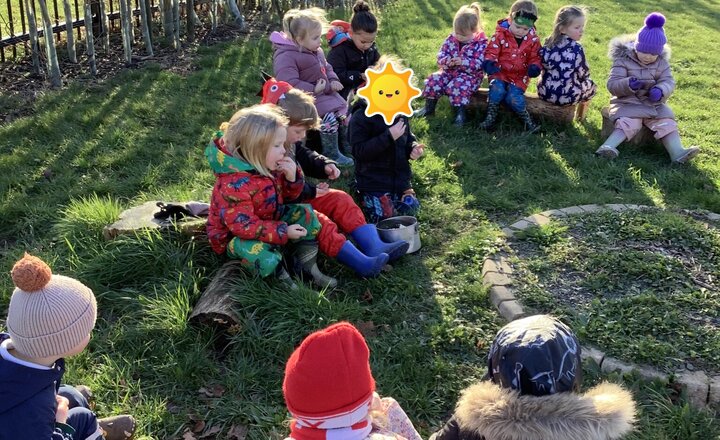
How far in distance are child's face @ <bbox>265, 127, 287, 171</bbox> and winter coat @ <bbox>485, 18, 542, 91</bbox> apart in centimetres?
358

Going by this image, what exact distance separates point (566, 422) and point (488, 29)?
33.1 feet

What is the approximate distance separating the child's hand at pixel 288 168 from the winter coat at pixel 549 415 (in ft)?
7.50

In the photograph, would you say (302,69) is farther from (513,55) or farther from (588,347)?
(588,347)

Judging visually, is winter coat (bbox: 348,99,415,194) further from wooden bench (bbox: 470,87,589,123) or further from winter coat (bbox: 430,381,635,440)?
winter coat (bbox: 430,381,635,440)

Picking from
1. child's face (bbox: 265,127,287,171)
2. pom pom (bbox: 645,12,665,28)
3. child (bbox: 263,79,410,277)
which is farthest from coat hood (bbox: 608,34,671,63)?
child's face (bbox: 265,127,287,171)

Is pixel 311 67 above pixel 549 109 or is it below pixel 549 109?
above

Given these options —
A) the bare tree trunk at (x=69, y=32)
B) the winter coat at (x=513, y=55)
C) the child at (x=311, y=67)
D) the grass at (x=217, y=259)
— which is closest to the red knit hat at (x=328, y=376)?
the grass at (x=217, y=259)

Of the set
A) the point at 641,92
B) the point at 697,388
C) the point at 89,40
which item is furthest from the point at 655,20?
the point at 89,40

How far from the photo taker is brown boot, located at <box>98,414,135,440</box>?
2.81 m

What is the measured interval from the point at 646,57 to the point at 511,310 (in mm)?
3510

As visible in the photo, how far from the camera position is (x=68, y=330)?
7.51 ft

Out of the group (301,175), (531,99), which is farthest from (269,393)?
(531,99)

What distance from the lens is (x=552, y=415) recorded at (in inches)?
70.6

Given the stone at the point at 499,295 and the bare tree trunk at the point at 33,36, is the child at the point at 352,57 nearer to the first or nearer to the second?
the stone at the point at 499,295
